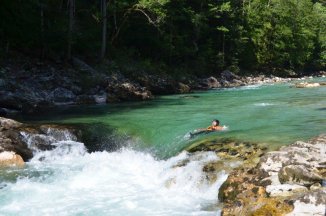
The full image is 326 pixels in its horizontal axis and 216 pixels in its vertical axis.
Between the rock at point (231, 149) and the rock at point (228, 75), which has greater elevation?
the rock at point (228, 75)

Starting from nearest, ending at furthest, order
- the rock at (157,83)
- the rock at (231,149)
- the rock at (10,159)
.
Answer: the rock at (231,149)
the rock at (10,159)
the rock at (157,83)

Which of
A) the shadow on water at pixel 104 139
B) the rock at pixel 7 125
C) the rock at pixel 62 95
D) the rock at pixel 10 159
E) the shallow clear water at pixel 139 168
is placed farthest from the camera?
the rock at pixel 62 95

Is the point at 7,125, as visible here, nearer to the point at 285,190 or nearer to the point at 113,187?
the point at 113,187

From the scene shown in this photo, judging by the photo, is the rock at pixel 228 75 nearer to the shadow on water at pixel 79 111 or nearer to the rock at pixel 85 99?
the shadow on water at pixel 79 111

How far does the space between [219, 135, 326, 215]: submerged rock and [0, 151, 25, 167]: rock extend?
274 inches

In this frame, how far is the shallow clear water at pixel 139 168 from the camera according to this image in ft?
30.9

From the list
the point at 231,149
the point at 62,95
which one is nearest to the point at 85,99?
the point at 62,95

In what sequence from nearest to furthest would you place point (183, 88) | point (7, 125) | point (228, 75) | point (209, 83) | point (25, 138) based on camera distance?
1. point (25, 138)
2. point (7, 125)
3. point (183, 88)
4. point (209, 83)
5. point (228, 75)

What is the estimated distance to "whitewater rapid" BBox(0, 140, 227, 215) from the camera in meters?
9.20

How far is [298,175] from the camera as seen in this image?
822 centimetres

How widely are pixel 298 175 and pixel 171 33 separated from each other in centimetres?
3023

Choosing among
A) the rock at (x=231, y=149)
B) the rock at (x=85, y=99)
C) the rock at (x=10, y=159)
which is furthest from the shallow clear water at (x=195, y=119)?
the rock at (x=10, y=159)

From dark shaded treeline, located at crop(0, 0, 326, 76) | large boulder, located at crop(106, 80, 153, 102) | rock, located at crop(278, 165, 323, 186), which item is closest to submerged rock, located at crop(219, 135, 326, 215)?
rock, located at crop(278, 165, 323, 186)

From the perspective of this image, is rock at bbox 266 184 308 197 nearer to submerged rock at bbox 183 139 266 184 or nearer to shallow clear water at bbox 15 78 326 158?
submerged rock at bbox 183 139 266 184
